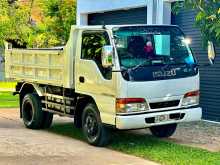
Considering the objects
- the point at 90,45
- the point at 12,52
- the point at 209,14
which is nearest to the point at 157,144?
the point at 90,45

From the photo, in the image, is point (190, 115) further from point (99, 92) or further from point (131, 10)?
point (131, 10)

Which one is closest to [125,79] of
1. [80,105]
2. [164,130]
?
[80,105]

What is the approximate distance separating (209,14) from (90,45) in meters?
3.17

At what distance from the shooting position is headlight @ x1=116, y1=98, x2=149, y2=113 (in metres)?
10.1

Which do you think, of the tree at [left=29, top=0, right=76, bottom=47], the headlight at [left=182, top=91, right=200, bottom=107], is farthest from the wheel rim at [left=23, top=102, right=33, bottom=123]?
the tree at [left=29, top=0, right=76, bottom=47]

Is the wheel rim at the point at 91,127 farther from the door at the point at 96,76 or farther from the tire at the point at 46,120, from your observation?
the tire at the point at 46,120

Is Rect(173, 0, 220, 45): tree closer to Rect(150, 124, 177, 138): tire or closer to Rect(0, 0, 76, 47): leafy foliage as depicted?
Rect(150, 124, 177, 138): tire

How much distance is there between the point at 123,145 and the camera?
11031mm

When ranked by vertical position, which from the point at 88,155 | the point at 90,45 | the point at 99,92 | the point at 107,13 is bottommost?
the point at 88,155

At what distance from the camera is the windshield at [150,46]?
Answer: 10500mm

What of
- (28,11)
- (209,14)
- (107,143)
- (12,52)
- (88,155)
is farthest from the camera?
(28,11)

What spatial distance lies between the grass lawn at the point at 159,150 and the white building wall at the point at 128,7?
4669 millimetres

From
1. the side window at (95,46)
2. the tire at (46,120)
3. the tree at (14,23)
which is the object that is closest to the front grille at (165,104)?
the side window at (95,46)

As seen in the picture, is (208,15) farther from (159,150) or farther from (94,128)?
A: (94,128)
